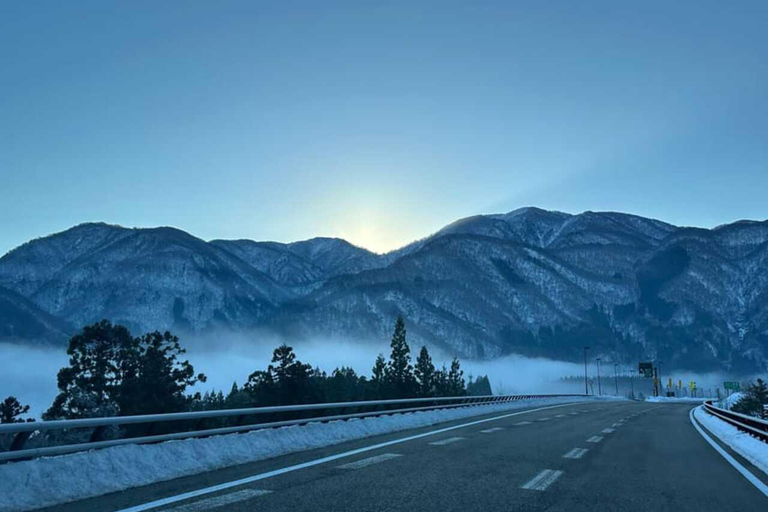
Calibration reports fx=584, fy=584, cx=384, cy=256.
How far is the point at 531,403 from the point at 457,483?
46.5 meters

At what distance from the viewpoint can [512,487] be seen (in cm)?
833

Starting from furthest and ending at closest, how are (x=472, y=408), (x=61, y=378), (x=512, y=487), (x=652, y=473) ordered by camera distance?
(x=61, y=378) → (x=472, y=408) → (x=652, y=473) → (x=512, y=487)

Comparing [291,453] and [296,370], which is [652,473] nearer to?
[291,453]

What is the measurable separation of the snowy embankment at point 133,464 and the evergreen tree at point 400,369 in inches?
4083

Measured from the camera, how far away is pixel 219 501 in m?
7.01

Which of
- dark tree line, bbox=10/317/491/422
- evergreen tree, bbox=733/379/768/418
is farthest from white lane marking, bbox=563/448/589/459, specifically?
evergreen tree, bbox=733/379/768/418

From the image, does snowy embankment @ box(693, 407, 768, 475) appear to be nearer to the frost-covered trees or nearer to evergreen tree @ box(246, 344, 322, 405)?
the frost-covered trees

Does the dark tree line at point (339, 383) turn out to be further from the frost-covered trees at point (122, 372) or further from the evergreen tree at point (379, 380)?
the frost-covered trees at point (122, 372)

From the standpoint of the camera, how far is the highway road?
23.1ft

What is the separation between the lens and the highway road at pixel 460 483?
704cm

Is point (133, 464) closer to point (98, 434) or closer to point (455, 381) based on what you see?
point (98, 434)

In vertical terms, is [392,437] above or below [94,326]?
below

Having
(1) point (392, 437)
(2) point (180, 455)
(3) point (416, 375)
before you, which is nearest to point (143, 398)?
(1) point (392, 437)

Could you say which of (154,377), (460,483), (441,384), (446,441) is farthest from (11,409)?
(441,384)
